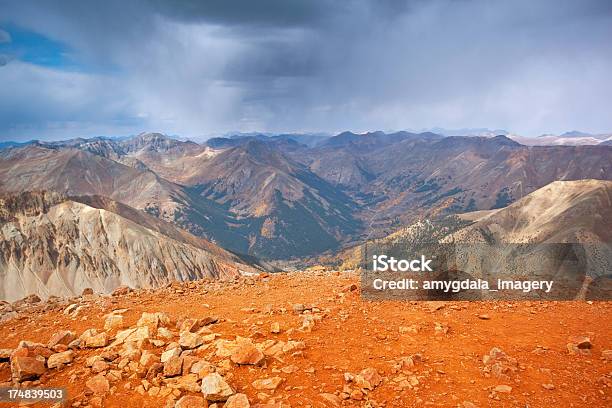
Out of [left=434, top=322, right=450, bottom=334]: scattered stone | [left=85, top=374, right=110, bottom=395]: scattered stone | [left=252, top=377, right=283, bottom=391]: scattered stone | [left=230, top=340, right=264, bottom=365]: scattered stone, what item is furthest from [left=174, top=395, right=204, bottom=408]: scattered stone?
[left=434, top=322, right=450, bottom=334]: scattered stone

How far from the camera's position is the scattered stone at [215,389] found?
10320mm

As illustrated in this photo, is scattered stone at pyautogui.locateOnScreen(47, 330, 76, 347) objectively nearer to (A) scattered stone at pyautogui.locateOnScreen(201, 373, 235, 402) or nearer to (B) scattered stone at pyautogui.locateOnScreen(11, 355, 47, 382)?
(B) scattered stone at pyautogui.locateOnScreen(11, 355, 47, 382)

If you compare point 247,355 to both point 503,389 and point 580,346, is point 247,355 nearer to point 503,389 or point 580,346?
point 503,389

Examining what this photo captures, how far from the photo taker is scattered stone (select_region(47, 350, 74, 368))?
12.2 meters

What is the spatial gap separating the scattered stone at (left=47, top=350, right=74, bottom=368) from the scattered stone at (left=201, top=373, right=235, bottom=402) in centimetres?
483

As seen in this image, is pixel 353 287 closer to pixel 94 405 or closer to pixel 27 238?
pixel 94 405

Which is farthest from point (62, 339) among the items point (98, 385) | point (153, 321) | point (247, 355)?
point (247, 355)

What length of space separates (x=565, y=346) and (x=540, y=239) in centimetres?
15413

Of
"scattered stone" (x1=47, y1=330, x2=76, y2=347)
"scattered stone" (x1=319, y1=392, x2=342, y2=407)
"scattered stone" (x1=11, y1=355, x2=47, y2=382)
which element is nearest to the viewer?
"scattered stone" (x1=319, y1=392, x2=342, y2=407)

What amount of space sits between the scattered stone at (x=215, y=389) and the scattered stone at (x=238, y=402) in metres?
0.22

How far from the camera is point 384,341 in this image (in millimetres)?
14203

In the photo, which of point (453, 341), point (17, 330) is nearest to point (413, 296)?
point (453, 341)

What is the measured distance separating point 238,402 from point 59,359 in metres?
6.17

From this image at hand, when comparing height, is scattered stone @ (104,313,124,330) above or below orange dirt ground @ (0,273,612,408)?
above
